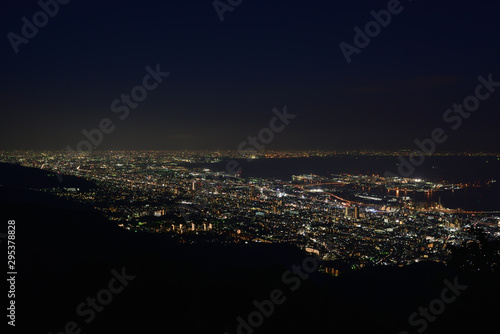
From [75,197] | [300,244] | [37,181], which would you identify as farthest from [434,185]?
[37,181]

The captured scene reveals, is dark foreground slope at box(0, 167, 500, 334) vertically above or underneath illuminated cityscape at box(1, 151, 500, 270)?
above

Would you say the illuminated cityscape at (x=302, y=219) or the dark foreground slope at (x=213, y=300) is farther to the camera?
the illuminated cityscape at (x=302, y=219)

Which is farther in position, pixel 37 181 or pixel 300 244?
pixel 37 181

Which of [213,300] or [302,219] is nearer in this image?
[213,300]

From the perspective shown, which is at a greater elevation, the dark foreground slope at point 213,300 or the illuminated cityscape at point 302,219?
the dark foreground slope at point 213,300

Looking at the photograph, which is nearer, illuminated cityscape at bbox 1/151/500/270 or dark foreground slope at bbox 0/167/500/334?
dark foreground slope at bbox 0/167/500/334

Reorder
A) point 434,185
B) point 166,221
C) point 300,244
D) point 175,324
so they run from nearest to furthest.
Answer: point 175,324
point 300,244
point 166,221
point 434,185

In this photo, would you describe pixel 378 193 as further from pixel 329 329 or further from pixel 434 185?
pixel 329 329

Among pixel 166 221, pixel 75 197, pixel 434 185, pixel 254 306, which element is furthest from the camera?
pixel 434 185

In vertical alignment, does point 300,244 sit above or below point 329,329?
below

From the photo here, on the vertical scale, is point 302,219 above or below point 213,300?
below
